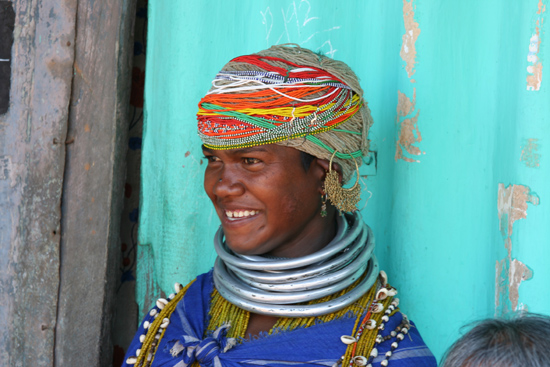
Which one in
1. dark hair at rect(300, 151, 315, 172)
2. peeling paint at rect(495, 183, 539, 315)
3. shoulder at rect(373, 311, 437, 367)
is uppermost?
dark hair at rect(300, 151, 315, 172)

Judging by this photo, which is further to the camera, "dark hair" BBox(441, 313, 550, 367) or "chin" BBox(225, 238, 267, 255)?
"chin" BBox(225, 238, 267, 255)

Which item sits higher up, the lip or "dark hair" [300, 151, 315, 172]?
"dark hair" [300, 151, 315, 172]

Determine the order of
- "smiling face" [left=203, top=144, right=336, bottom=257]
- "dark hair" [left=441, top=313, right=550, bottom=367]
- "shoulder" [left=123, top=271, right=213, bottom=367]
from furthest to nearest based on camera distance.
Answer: "shoulder" [left=123, top=271, right=213, bottom=367] → "smiling face" [left=203, top=144, right=336, bottom=257] → "dark hair" [left=441, top=313, right=550, bottom=367]

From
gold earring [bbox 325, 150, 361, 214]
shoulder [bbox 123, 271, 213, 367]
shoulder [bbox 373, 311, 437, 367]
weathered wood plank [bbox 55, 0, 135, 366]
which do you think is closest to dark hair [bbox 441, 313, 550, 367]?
shoulder [bbox 373, 311, 437, 367]

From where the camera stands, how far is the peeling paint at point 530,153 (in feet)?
6.54

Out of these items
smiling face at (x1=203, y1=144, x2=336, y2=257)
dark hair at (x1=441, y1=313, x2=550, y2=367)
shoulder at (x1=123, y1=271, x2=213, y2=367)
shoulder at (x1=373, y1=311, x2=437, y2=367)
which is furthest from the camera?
shoulder at (x1=123, y1=271, x2=213, y2=367)

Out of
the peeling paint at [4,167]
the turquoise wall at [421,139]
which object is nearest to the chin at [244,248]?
the turquoise wall at [421,139]

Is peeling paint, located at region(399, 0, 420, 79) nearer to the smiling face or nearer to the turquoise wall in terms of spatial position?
the turquoise wall

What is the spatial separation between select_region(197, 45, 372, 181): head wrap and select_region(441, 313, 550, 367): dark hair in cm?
77

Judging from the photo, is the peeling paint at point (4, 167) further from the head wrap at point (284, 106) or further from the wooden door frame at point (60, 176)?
the head wrap at point (284, 106)

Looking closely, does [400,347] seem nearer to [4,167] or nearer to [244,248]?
[244,248]

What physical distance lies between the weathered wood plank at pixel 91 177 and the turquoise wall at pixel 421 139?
0.20 meters

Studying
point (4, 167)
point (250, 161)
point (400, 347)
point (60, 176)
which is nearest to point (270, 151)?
point (250, 161)

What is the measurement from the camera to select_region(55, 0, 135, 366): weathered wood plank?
2.37 meters
